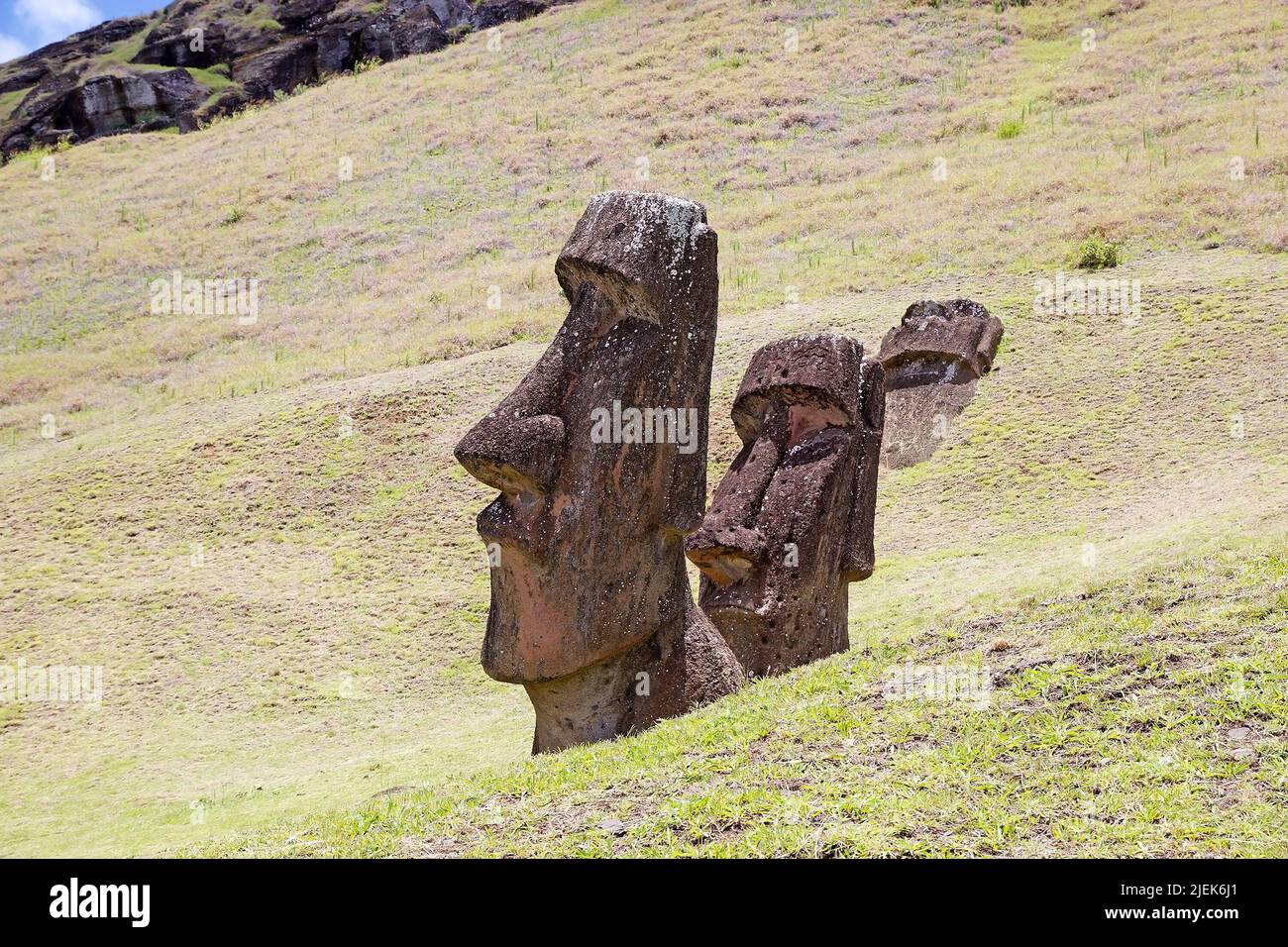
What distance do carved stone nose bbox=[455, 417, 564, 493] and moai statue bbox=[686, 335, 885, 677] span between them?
2693 mm

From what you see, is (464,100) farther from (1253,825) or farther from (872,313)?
(1253,825)

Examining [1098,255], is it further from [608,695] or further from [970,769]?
[970,769]

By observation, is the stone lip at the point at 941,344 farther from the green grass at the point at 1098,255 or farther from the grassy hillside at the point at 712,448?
the green grass at the point at 1098,255

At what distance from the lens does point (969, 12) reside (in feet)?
167

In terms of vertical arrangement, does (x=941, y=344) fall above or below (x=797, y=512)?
Result: below

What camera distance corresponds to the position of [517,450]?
25.7 feet

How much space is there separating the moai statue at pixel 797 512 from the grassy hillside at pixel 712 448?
641 millimetres

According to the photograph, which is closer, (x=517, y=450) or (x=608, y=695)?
(x=517, y=450)

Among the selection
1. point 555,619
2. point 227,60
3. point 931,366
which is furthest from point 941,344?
point 227,60

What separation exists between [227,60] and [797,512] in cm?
7311

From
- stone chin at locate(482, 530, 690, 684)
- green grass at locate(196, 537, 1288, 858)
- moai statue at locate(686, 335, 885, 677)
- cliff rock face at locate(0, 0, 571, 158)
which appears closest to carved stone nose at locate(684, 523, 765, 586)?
moai statue at locate(686, 335, 885, 677)

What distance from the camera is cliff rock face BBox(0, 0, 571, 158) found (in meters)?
66.6

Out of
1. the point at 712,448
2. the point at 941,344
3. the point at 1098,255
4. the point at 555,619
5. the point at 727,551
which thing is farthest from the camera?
the point at 1098,255

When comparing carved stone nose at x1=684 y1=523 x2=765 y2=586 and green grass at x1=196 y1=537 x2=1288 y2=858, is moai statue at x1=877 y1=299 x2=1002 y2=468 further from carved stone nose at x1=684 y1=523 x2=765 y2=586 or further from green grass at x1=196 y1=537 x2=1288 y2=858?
green grass at x1=196 y1=537 x2=1288 y2=858
